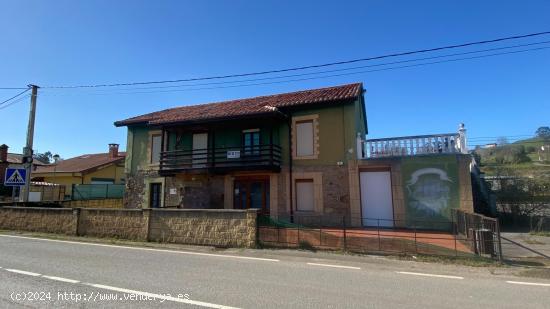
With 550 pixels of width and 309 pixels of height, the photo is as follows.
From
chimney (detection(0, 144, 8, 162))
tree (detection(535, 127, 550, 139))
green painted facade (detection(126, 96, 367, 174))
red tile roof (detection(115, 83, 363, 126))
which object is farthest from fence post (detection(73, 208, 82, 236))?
tree (detection(535, 127, 550, 139))

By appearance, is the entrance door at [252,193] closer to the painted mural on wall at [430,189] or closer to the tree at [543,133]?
the painted mural on wall at [430,189]

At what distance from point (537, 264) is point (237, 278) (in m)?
6.86

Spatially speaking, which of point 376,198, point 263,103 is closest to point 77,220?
point 263,103

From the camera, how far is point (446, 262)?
8164mm

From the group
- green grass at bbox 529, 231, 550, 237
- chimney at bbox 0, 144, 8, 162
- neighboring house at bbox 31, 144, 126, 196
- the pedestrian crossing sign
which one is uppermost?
chimney at bbox 0, 144, 8, 162

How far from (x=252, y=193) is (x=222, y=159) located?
235 centimetres

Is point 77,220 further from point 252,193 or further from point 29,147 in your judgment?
point 252,193

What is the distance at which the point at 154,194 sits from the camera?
2003cm

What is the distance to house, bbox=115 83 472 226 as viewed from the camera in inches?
570

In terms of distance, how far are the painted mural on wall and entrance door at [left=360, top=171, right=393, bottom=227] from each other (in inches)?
30.2

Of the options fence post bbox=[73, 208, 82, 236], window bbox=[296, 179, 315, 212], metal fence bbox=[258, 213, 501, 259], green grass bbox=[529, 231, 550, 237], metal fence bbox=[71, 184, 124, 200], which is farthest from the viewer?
metal fence bbox=[71, 184, 124, 200]

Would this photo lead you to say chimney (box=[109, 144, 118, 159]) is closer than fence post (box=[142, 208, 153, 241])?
No

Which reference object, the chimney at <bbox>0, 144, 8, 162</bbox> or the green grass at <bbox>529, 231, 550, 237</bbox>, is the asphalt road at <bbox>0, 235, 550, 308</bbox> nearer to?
the green grass at <bbox>529, 231, 550, 237</bbox>

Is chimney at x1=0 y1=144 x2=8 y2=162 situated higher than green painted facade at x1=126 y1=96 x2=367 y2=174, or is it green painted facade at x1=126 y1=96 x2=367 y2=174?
chimney at x1=0 y1=144 x2=8 y2=162
